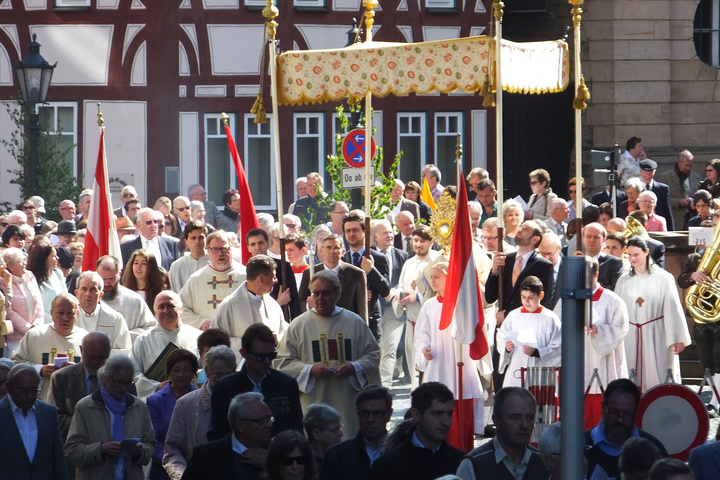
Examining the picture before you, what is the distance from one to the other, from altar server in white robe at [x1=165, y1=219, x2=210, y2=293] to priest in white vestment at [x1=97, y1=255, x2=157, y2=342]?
1873mm

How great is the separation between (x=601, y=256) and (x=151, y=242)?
495cm

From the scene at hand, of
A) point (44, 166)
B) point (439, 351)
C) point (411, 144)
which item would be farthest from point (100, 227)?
point (411, 144)

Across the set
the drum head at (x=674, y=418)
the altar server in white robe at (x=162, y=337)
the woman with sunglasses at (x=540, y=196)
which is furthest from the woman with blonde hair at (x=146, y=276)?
the woman with sunglasses at (x=540, y=196)

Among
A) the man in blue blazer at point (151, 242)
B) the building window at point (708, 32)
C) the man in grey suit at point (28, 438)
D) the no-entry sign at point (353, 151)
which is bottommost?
the man in grey suit at point (28, 438)

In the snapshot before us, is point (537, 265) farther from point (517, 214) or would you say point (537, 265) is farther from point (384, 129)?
point (384, 129)

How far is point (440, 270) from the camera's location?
14195mm

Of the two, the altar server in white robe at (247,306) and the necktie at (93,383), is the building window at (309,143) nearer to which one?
the altar server in white robe at (247,306)

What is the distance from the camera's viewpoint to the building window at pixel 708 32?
2894 centimetres

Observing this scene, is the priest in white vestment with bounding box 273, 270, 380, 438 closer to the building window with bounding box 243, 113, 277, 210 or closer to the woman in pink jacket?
the woman in pink jacket

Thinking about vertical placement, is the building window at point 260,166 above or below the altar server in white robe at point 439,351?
above

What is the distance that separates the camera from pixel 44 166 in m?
25.6

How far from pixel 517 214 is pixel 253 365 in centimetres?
726

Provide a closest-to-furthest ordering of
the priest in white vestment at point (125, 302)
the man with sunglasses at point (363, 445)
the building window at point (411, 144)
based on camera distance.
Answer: the man with sunglasses at point (363, 445) < the priest in white vestment at point (125, 302) < the building window at point (411, 144)

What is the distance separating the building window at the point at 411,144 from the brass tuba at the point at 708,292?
46.6ft
